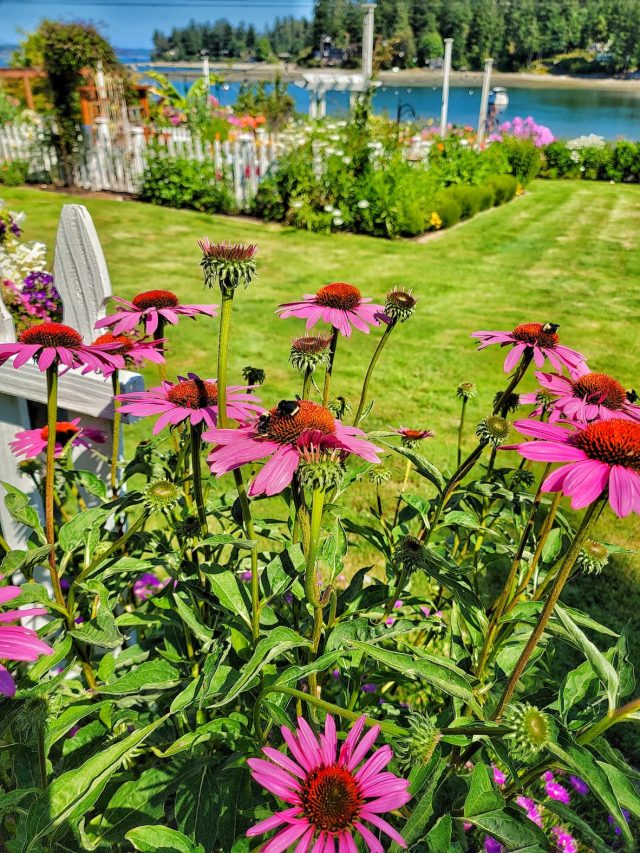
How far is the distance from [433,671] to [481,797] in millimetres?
189

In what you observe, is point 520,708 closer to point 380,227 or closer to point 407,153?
point 380,227

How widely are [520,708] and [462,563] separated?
915 mm

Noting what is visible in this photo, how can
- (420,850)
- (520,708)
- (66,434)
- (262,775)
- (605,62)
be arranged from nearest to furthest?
(262,775), (520,708), (420,850), (66,434), (605,62)

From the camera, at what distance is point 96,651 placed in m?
1.93

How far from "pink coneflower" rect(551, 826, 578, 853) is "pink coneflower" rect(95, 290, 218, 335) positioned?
61.6 inches

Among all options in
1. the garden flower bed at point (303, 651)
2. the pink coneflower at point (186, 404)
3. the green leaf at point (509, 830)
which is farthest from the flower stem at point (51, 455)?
the green leaf at point (509, 830)

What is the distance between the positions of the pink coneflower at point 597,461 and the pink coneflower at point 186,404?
0.54 meters

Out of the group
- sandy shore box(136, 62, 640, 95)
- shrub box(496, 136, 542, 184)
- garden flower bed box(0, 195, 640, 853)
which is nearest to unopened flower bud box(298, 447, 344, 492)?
garden flower bed box(0, 195, 640, 853)

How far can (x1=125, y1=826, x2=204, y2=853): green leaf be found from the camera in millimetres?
958

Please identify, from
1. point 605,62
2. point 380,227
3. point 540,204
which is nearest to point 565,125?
point 540,204

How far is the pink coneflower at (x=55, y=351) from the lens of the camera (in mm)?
1136

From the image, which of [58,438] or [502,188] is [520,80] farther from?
[58,438]

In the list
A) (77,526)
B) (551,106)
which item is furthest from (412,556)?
(551,106)

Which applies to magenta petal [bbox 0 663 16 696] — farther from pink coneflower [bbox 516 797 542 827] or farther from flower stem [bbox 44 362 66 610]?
pink coneflower [bbox 516 797 542 827]
